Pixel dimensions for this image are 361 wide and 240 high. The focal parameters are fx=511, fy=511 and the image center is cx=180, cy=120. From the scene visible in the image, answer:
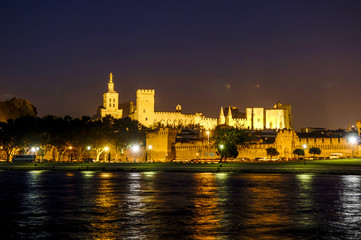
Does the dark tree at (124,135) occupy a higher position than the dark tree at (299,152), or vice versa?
the dark tree at (124,135)

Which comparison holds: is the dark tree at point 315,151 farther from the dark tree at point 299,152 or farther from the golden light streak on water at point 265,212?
the golden light streak on water at point 265,212

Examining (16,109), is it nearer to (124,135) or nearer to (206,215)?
(124,135)

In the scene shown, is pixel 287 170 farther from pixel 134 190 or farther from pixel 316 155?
pixel 316 155

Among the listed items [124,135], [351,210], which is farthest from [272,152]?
[351,210]

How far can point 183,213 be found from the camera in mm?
20422

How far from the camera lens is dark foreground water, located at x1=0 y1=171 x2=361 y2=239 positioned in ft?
52.8

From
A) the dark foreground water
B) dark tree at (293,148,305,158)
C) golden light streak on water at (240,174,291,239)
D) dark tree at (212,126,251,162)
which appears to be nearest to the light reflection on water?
the dark foreground water

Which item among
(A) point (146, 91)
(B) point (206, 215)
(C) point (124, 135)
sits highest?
(A) point (146, 91)

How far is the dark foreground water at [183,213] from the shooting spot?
16.1 m

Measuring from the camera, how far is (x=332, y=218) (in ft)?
62.1

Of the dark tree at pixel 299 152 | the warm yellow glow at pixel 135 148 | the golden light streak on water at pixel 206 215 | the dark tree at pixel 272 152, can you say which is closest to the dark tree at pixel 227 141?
the dark tree at pixel 299 152

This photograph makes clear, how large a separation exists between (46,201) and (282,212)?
1168cm

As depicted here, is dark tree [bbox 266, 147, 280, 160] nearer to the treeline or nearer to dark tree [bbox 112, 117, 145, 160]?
dark tree [bbox 112, 117, 145, 160]

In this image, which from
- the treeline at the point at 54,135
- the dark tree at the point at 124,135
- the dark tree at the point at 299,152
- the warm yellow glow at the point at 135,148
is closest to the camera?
the treeline at the point at 54,135
